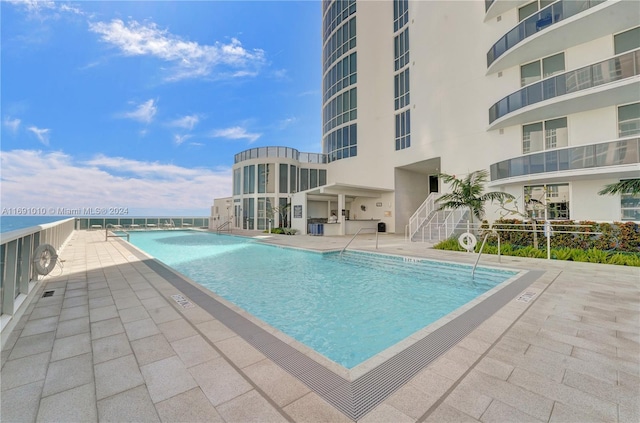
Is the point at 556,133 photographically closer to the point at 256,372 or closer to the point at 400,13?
the point at 256,372

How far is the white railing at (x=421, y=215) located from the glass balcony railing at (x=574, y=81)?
185 inches

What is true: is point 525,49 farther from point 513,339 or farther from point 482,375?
point 482,375

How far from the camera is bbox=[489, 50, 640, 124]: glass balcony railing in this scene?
25.1 feet

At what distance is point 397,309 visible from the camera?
4371mm

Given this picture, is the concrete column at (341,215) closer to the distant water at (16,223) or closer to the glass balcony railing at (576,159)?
the glass balcony railing at (576,159)

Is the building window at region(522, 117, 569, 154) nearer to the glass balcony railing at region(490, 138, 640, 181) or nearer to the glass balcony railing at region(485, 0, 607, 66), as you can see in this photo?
the glass balcony railing at region(490, 138, 640, 181)

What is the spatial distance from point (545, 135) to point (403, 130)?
26.7ft

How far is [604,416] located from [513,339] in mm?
1013

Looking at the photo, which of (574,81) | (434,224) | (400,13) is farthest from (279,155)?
(574,81)

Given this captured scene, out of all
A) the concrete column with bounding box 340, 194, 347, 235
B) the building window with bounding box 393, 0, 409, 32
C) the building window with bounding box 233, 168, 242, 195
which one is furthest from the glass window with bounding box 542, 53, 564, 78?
the building window with bounding box 233, 168, 242, 195

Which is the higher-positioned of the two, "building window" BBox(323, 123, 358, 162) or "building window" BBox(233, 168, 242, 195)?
"building window" BBox(323, 123, 358, 162)

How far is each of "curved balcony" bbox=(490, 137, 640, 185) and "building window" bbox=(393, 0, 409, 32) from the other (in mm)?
13125

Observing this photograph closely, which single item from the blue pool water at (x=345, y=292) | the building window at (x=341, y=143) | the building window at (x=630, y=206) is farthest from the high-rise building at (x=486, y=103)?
the blue pool water at (x=345, y=292)

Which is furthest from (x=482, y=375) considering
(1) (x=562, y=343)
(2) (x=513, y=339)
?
(1) (x=562, y=343)
